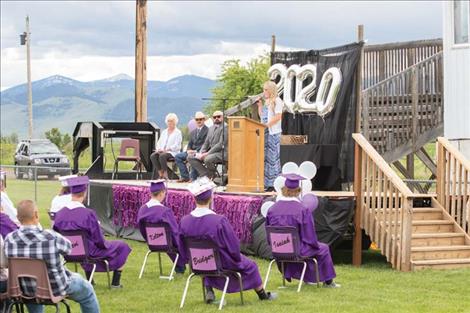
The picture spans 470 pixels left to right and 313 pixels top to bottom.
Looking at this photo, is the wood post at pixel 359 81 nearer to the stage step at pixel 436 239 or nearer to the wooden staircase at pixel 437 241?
the wooden staircase at pixel 437 241

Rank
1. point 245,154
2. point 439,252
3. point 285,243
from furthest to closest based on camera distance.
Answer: point 245,154, point 439,252, point 285,243

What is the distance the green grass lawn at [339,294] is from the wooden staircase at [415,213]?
357mm

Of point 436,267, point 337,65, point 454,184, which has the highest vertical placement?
point 337,65

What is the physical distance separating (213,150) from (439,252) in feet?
15.2

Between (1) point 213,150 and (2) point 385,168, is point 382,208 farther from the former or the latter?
(1) point 213,150

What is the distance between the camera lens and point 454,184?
14.9 metres

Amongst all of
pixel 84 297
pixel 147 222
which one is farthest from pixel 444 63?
pixel 84 297

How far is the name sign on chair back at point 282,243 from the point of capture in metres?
11.9

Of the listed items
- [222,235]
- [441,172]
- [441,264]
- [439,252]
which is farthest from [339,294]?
[441,172]

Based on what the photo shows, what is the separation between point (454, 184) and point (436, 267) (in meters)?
1.51

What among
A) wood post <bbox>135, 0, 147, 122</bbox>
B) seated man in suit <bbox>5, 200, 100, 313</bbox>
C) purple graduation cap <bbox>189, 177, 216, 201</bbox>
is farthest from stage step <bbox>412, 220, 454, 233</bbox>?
wood post <bbox>135, 0, 147, 122</bbox>

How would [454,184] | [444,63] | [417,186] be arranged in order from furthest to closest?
[417,186] < [444,63] < [454,184]

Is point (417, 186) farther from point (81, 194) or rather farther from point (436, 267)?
point (81, 194)

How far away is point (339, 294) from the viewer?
1178 centimetres
